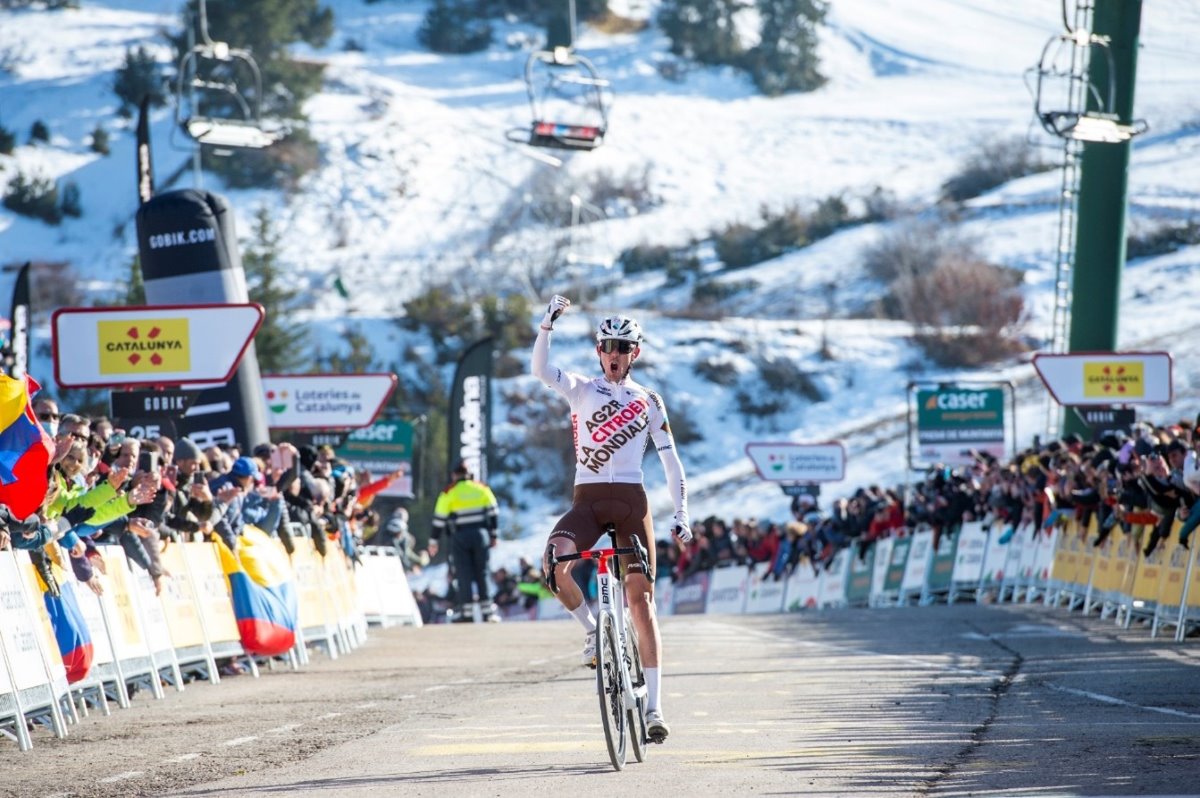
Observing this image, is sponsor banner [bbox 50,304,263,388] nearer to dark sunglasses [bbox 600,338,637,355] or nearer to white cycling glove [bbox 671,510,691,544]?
dark sunglasses [bbox 600,338,637,355]

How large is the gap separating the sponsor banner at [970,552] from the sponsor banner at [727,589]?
8.24 metres

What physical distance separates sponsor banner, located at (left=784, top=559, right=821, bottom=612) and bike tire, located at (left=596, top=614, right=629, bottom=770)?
2672 centimetres

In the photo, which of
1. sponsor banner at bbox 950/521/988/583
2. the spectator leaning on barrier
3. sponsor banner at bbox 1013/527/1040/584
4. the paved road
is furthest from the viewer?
sponsor banner at bbox 950/521/988/583

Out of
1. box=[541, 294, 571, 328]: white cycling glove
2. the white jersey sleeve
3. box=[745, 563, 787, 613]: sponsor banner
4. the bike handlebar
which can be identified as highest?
box=[541, 294, 571, 328]: white cycling glove

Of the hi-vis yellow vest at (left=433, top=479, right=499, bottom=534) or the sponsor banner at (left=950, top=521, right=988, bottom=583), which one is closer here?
the hi-vis yellow vest at (left=433, top=479, right=499, bottom=534)

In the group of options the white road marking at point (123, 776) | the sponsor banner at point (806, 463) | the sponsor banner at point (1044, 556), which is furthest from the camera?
the sponsor banner at point (806, 463)

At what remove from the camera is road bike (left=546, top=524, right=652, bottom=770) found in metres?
9.77

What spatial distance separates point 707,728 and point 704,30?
397ft

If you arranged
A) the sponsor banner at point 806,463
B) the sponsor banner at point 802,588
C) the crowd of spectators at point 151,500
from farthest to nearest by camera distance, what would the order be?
the sponsor banner at point 806,463 → the sponsor banner at point 802,588 → the crowd of spectators at point 151,500

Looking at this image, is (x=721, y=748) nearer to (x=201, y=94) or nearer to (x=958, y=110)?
(x=201, y=94)

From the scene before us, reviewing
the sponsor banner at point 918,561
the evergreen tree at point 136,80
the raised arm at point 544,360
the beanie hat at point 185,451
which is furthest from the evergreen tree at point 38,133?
the raised arm at point 544,360

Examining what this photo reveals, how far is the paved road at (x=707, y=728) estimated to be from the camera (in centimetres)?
932

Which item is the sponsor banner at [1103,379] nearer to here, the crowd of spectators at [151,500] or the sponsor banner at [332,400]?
the sponsor banner at [332,400]

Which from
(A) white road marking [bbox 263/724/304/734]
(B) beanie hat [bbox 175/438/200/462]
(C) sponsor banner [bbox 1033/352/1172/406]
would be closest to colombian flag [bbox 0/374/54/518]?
(A) white road marking [bbox 263/724/304/734]
